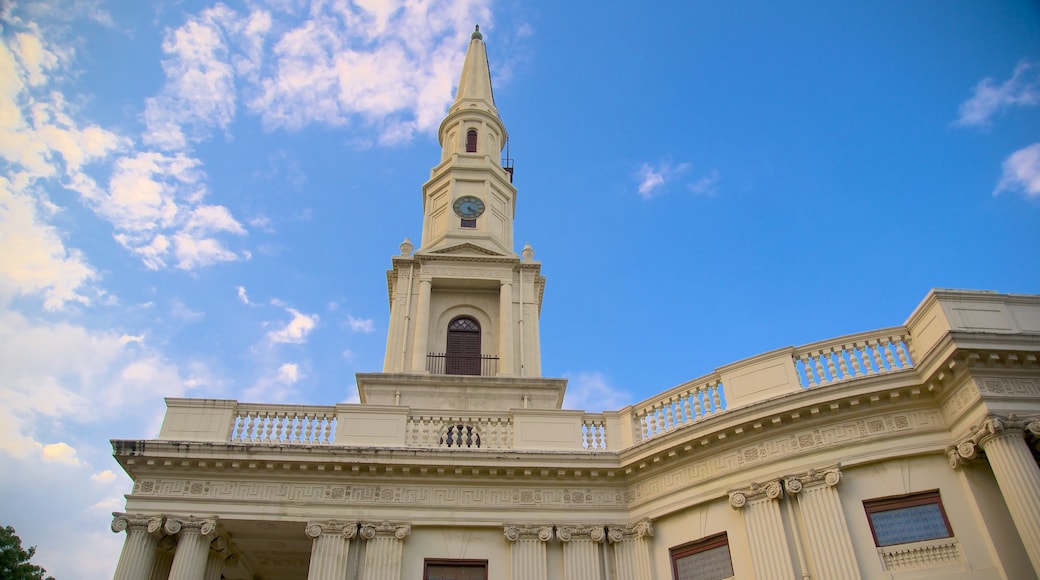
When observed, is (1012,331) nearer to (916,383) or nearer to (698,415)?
(916,383)

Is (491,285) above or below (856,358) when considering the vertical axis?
above

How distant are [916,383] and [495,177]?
66.2 feet

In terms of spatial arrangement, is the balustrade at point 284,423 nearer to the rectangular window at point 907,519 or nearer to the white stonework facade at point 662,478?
the white stonework facade at point 662,478

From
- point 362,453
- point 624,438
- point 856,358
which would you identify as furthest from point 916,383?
point 362,453

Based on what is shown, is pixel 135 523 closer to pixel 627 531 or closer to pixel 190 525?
pixel 190 525

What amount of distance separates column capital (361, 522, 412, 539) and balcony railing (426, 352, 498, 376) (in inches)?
372

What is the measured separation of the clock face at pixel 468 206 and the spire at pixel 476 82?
583 cm

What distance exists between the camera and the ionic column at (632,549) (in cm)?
1684

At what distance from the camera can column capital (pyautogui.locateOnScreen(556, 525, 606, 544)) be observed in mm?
17172

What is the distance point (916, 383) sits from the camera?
15.2m

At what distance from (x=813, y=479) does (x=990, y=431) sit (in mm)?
3262

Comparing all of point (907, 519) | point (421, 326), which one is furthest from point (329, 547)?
point (907, 519)

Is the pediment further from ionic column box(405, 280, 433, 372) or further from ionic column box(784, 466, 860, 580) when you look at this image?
ionic column box(784, 466, 860, 580)

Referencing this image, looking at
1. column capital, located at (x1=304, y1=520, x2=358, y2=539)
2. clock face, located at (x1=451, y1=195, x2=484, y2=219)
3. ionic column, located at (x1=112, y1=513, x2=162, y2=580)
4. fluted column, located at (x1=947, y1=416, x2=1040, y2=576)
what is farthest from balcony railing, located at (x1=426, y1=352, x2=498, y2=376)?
fluted column, located at (x1=947, y1=416, x2=1040, y2=576)
